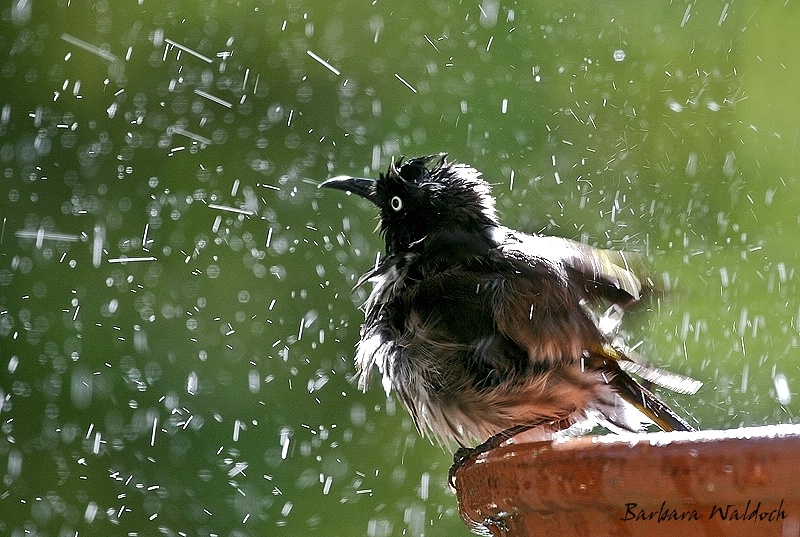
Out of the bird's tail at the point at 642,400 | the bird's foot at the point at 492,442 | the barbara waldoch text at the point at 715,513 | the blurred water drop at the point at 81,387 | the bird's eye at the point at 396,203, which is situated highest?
the barbara waldoch text at the point at 715,513

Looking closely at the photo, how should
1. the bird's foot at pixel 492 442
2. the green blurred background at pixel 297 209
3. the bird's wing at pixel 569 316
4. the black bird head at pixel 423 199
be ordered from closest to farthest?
the bird's foot at pixel 492 442 < the bird's wing at pixel 569 316 < the black bird head at pixel 423 199 < the green blurred background at pixel 297 209

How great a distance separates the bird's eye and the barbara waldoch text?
1900 mm

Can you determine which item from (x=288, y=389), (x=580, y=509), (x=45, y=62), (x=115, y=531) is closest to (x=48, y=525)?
(x=115, y=531)

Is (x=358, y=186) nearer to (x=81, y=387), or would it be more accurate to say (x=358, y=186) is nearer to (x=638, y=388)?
(x=638, y=388)

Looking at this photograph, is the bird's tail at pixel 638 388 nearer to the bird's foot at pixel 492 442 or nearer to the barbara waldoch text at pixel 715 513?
the bird's foot at pixel 492 442

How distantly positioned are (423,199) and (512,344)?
0.77m

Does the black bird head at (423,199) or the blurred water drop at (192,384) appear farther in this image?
the blurred water drop at (192,384)

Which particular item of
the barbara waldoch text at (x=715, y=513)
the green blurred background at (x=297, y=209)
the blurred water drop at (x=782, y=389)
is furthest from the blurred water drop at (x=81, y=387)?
the barbara waldoch text at (x=715, y=513)

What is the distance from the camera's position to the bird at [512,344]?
2.85 meters

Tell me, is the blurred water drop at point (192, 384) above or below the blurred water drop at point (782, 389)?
below

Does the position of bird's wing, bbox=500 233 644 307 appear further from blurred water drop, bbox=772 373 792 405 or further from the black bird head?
blurred water drop, bbox=772 373 792 405

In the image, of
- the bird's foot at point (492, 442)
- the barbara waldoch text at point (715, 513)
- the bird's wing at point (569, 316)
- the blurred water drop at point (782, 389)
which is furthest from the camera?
the blurred water drop at point (782, 389)

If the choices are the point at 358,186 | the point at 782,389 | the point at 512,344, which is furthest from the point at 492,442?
the point at 782,389

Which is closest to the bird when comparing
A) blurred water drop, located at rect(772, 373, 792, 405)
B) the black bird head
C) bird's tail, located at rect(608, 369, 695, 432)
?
bird's tail, located at rect(608, 369, 695, 432)
